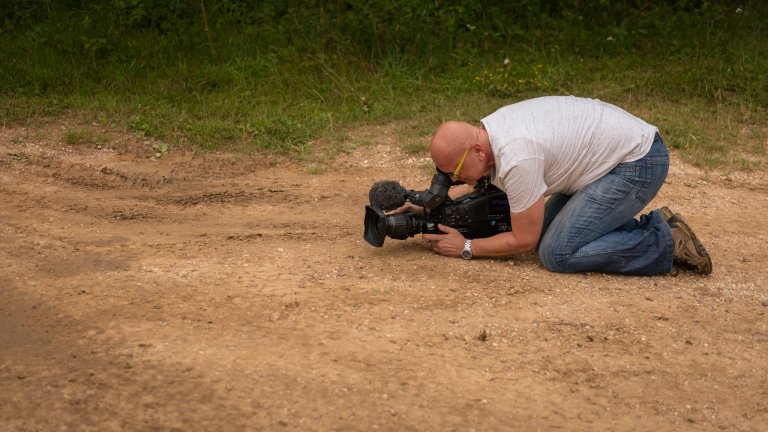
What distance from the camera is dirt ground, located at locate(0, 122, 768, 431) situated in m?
3.53

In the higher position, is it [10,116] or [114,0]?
[114,0]

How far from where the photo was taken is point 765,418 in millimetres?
3635

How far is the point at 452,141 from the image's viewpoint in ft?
14.3

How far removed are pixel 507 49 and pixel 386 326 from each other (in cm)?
529

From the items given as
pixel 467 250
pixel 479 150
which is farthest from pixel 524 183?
pixel 467 250

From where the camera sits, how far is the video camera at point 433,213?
4.75 m

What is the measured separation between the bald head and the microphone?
418mm

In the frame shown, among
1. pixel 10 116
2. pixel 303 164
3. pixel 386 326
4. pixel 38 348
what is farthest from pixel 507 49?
pixel 38 348

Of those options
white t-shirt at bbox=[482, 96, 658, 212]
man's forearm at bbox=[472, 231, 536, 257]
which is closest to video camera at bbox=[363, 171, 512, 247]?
man's forearm at bbox=[472, 231, 536, 257]

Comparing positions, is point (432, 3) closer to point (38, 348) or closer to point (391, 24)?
point (391, 24)

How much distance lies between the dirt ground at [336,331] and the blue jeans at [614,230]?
99mm

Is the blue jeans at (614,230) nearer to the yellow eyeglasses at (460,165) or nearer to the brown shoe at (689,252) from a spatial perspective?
the brown shoe at (689,252)

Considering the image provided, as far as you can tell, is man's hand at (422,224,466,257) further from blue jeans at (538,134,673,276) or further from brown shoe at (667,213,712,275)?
brown shoe at (667,213,712,275)

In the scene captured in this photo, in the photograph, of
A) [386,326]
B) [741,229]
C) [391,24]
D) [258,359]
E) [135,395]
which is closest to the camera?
[135,395]
